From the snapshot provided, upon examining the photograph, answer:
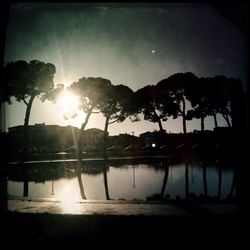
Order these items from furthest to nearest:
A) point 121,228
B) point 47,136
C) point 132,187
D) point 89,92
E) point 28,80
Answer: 1. point 47,136
2. point 89,92
3. point 28,80
4. point 132,187
5. point 121,228

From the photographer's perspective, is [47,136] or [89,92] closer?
[89,92]

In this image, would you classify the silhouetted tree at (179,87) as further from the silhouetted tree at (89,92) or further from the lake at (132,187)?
the lake at (132,187)

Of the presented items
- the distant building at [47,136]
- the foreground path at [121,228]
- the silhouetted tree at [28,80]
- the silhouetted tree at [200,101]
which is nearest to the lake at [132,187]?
the foreground path at [121,228]

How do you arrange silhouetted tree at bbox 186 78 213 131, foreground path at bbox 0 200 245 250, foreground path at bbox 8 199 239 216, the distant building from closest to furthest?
foreground path at bbox 0 200 245 250 → foreground path at bbox 8 199 239 216 → silhouetted tree at bbox 186 78 213 131 → the distant building

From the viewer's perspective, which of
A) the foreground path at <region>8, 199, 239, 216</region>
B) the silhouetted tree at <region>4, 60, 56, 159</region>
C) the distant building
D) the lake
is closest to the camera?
the foreground path at <region>8, 199, 239, 216</region>

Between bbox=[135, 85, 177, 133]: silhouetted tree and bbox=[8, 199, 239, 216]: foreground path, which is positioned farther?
bbox=[135, 85, 177, 133]: silhouetted tree

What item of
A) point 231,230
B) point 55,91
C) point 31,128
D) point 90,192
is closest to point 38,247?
point 231,230

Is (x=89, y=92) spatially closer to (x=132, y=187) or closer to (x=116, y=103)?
(x=116, y=103)

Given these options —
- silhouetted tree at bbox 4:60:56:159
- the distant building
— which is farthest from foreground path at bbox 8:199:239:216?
the distant building

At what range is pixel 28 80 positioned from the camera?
31203 millimetres

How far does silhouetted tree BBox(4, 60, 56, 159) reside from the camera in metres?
30.7

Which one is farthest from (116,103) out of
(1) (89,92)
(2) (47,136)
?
(2) (47,136)

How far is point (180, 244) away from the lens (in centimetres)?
455

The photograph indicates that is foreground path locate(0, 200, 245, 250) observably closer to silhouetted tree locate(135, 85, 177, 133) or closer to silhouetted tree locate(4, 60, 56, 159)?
silhouetted tree locate(4, 60, 56, 159)
